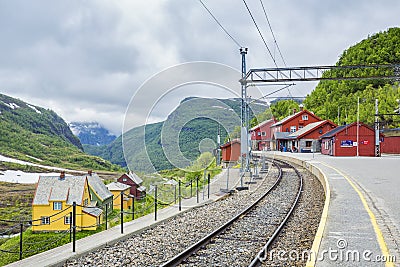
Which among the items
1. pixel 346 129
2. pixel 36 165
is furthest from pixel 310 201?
pixel 36 165

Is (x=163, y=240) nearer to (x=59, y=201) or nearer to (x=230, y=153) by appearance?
(x=230, y=153)

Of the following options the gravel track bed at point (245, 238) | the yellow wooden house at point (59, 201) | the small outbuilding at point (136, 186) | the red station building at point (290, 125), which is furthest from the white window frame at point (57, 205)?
the red station building at point (290, 125)

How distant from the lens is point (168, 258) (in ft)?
22.2

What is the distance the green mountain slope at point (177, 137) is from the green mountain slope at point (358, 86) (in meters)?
59.7

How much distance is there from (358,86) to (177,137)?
85.9 m

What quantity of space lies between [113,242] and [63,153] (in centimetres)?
11551

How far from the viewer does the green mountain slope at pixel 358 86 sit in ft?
250

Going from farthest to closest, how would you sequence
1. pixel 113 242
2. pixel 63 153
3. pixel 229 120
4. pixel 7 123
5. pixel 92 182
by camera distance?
pixel 7 123, pixel 63 153, pixel 92 182, pixel 229 120, pixel 113 242

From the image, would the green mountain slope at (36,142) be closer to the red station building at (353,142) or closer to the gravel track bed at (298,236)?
the red station building at (353,142)

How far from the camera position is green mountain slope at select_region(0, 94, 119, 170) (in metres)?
100

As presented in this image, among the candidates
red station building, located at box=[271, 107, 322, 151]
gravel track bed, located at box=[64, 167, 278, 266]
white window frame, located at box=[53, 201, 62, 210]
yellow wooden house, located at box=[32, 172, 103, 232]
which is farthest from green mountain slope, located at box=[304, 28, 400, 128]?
gravel track bed, located at box=[64, 167, 278, 266]

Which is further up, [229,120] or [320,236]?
[229,120]

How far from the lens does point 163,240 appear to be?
8117 millimetres

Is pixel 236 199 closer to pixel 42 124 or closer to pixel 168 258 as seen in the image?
pixel 168 258
